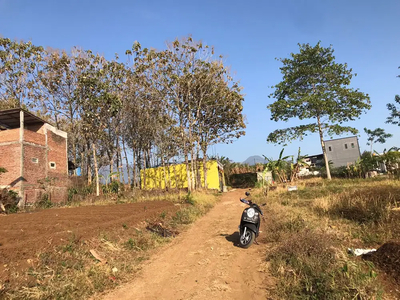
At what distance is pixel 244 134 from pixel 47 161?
18789 millimetres

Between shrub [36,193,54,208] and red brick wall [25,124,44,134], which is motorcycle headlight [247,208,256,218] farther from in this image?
red brick wall [25,124,44,134]

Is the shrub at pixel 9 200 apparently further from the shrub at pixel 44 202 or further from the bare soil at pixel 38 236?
the bare soil at pixel 38 236

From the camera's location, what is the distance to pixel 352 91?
23703mm

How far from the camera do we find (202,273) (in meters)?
5.63

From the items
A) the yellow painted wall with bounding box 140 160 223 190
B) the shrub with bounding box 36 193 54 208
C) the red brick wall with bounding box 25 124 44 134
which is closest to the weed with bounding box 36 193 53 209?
the shrub with bounding box 36 193 54 208

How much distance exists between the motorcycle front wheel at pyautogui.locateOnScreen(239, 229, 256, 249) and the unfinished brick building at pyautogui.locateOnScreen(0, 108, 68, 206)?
16.6 meters

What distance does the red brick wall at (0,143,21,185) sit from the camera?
18.1 metres

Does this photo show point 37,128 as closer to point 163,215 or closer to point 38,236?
point 163,215

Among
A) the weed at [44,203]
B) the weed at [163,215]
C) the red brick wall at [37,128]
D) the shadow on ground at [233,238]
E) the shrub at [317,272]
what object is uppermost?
the red brick wall at [37,128]

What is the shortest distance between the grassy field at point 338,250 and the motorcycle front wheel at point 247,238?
1.86 feet

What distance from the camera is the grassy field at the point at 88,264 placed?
461cm

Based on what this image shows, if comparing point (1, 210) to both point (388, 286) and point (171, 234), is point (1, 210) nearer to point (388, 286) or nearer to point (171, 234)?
point (171, 234)

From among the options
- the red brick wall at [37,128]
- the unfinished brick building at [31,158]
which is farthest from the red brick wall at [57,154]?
the red brick wall at [37,128]

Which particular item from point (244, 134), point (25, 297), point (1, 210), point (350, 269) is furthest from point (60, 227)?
point (244, 134)
